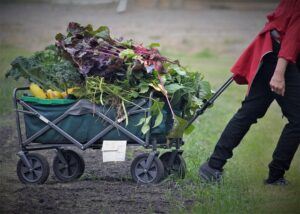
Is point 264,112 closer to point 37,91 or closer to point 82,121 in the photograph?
point 82,121

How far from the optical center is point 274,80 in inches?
268

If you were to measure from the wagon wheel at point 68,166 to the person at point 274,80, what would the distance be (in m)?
1.23

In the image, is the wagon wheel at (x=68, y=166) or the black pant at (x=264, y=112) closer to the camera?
the black pant at (x=264, y=112)

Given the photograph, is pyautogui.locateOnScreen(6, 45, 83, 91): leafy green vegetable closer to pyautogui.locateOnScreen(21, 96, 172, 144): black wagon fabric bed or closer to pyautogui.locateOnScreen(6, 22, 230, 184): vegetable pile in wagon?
pyautogui.locateOnScreen(6, 22, 230, 184): vegetable pile in wagon

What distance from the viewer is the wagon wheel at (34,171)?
748 cm

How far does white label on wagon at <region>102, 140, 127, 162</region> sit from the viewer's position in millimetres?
7156

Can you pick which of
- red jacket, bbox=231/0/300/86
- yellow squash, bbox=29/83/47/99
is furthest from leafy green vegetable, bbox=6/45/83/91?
red jacket, bbox=231/0/300/86

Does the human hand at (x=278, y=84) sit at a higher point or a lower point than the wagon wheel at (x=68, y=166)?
higher

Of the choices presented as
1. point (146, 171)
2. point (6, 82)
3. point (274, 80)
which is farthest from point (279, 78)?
point (6, 82)

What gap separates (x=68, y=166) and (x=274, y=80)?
217 cm

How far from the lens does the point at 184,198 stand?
691 cm

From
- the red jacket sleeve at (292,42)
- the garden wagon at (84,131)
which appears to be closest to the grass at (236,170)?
the garden wagon at (84,131)

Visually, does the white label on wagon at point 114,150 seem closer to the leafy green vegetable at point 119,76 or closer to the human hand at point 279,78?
the leafy green vegetable at point 119,76

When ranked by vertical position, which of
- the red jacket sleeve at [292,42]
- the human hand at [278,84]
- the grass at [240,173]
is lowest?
the grass at [240,173]
